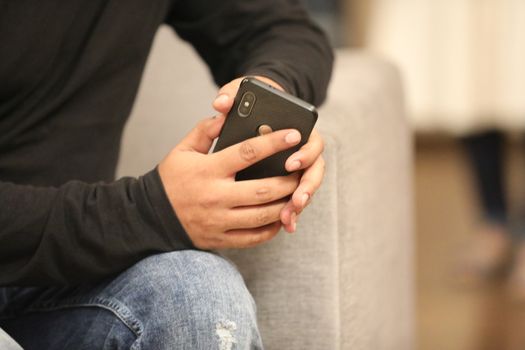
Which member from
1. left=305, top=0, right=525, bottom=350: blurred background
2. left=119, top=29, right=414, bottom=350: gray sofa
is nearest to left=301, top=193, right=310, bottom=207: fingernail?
left=119, top=29, right=414, bottom=350: gray sofa

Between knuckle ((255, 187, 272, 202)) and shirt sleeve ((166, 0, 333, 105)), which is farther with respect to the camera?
shirt sleeve ((166, 0, 333, 105))

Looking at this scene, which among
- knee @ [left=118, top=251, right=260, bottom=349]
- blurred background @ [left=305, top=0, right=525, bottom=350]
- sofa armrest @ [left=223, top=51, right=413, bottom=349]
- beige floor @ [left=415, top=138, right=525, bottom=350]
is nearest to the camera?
knee @ [left=118, top=251, right=260, bottom=349]

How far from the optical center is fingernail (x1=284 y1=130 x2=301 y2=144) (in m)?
0.68

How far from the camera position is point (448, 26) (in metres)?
2.85

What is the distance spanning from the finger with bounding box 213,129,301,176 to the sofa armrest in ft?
0.53

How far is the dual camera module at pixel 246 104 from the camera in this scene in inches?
27.3

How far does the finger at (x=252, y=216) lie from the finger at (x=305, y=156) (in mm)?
37

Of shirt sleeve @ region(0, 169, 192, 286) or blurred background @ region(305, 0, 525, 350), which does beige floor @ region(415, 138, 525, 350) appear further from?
shirt sleeve @ region(0, 169, 192, 286)

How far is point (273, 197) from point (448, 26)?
2.29 m

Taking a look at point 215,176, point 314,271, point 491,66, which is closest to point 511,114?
point 491,66

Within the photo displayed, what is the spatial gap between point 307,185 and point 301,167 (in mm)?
15

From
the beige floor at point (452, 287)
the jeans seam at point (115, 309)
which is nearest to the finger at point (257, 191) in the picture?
the jeans seam at point (115, 309)

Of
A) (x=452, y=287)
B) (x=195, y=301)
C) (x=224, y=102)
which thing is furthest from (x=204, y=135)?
(x=452, y=287)

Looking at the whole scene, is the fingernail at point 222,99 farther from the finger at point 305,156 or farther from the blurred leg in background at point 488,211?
the blurred leg in background at point 488,211
